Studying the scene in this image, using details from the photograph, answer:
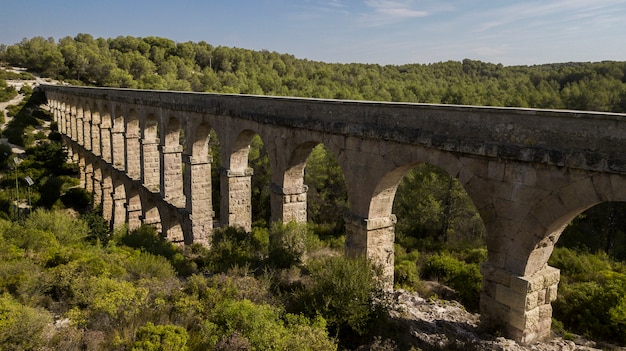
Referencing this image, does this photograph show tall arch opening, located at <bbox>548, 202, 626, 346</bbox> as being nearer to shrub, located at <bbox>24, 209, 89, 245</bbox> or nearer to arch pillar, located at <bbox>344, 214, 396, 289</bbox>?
arch pillar, located at <bbox>344, 214, 396, 289</bbox>

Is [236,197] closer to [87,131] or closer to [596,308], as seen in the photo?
[596,308]

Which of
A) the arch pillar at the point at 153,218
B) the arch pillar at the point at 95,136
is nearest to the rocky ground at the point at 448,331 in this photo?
the arch pillar at the point at 153,218

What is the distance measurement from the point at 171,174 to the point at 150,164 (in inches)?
93.9

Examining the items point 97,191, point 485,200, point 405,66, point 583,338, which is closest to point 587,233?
point 583,338

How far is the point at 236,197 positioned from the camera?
15023 millimetres

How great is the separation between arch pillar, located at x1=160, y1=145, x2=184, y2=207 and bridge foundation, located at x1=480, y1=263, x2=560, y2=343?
46.3ft

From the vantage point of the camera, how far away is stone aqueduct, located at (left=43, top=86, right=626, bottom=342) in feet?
21.0

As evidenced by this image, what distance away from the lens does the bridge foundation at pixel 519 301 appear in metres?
7.13

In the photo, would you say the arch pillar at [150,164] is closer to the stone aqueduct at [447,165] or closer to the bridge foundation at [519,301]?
the stone aqueduct at [447,165]

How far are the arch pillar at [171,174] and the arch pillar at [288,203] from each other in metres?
7.59

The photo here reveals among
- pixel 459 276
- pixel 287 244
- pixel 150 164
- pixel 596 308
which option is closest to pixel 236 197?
pixel 287 244

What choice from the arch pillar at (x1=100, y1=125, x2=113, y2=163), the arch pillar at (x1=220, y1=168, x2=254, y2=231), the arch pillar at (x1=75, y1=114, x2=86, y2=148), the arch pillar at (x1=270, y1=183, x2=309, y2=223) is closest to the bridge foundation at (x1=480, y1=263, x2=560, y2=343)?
the arch pillar at (x1=270, y1=183, x2=309, y2=223)

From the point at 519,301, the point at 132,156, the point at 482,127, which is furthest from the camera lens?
the point at 132,156

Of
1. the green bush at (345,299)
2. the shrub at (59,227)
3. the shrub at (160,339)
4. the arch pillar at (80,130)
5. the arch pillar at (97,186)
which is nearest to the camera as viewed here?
the shrub at (160,339)
